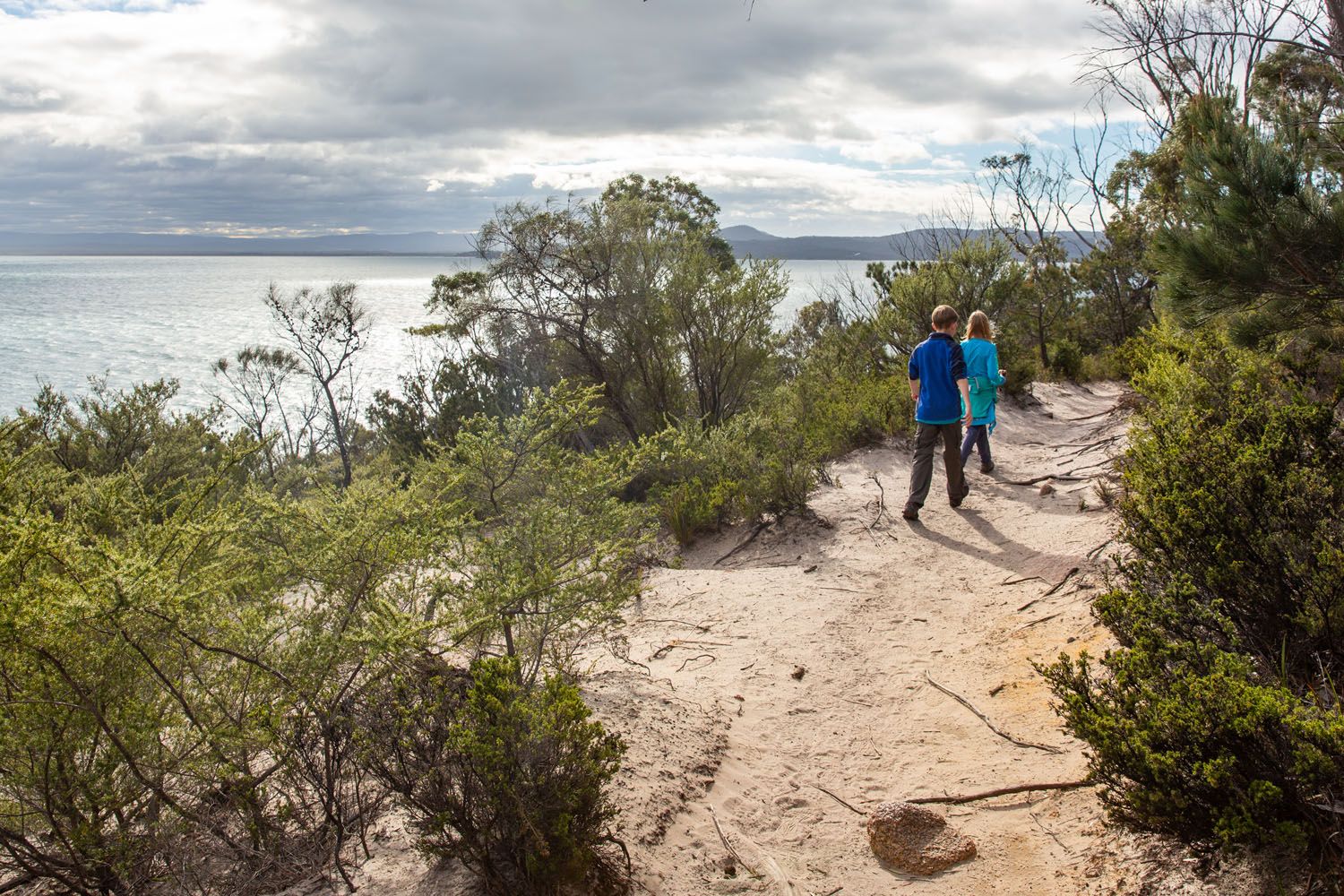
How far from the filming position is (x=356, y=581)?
319 cm

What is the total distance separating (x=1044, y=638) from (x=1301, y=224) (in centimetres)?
262

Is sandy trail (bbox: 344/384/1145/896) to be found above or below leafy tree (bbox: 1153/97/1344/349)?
below

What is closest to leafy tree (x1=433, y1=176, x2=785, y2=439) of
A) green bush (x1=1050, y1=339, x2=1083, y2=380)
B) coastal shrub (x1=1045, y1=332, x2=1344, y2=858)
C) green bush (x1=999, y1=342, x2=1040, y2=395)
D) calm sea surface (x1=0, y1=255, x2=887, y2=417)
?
→ calm sea surface (x1=0, y1=255, x2=887, y2=417)

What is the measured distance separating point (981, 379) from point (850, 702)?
4936mm

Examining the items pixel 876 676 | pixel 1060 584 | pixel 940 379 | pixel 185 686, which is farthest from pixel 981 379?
pixel 185 686

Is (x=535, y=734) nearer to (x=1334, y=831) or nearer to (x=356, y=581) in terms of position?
(x=356, y=581)

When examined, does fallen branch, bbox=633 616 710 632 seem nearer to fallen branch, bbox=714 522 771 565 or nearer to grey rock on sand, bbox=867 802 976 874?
fallen branch, bbox=714 522 771 565

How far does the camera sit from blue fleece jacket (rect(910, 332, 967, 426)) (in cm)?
706

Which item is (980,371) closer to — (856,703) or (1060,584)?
(1060,584)

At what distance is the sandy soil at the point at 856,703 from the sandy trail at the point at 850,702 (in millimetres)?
11

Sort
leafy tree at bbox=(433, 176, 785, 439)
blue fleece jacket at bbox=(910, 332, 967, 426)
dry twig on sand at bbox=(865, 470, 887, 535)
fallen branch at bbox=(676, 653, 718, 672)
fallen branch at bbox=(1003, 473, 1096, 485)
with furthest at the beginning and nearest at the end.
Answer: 1. leafy tree at bbox=(433, 176, 785, 439)
2. fallen branch at bbox=(1003, 473, 1096, 485)
3. dry twig on sand at bbox=(865, 470, 887, 535)
4. blue fleece jacket at bbox=(910, 332, 967, 426)
5. fallen branch at bbox=(676, 653, 718, 672)

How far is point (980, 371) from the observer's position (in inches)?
330

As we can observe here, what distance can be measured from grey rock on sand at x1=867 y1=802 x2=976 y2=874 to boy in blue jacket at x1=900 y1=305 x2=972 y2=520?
440 centimetres

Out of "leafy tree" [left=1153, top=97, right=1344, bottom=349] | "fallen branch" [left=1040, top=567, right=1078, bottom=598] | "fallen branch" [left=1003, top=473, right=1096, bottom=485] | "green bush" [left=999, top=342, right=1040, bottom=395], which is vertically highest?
"leafy tree" [left=1153, top=97, right=1344, bottom=349]
